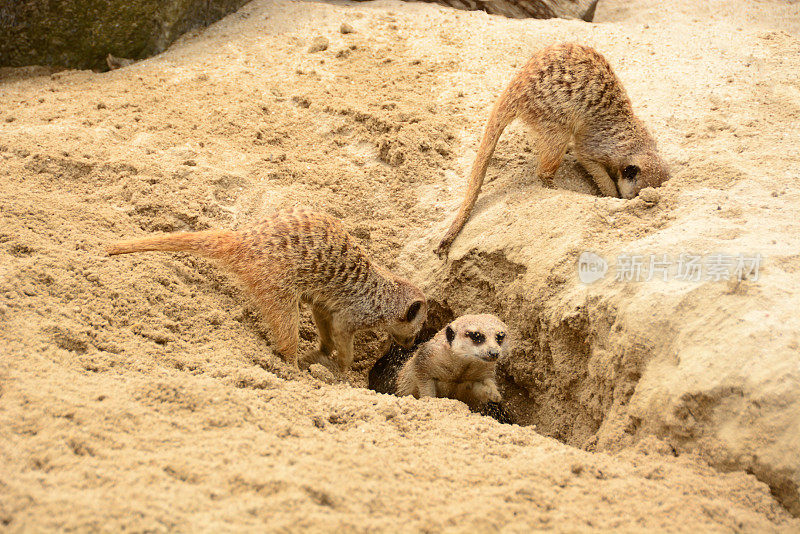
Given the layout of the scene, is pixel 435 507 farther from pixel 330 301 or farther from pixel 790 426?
pixel 330 301

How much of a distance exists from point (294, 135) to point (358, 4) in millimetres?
1872

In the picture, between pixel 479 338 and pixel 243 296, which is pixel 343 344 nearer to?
pixel 243 296

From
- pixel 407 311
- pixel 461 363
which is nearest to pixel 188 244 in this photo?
pixel 407 311

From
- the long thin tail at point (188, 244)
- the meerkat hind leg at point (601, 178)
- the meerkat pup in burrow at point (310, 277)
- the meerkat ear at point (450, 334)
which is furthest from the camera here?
the meerkat hind leg at point (601, 178)

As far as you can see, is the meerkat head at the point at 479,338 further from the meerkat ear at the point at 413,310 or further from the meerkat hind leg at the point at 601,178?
the meerkat hind leg at the point at 601,178

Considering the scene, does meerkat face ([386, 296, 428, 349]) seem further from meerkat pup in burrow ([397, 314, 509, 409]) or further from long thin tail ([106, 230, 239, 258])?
long thin tail ([106, 230, 239, 258])

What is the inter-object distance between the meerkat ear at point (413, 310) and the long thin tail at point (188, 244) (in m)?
0.92

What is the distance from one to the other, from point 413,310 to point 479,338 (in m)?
0.50

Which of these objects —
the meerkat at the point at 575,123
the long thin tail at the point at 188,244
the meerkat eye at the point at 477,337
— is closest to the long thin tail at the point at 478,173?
the meerkat at the point at 575,123

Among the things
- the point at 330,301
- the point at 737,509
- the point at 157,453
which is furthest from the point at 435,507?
the point at 330,301

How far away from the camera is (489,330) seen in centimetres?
282

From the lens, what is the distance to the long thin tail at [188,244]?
2.64 meters

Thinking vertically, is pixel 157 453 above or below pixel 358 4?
below

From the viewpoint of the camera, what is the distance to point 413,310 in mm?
3197
